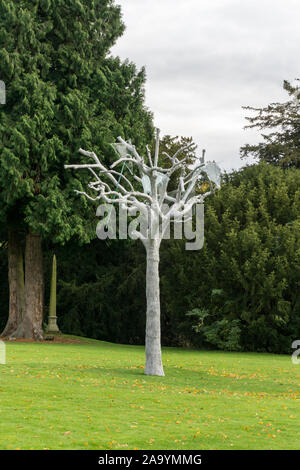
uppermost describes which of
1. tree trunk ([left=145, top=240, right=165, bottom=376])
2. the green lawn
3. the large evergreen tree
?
the large evergreen tree

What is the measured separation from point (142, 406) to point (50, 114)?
17509mm

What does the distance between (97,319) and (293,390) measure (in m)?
24.4

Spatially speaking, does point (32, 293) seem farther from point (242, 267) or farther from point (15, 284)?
point (242, 267)

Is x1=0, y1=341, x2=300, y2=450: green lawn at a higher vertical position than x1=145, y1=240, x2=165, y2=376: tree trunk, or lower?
lower

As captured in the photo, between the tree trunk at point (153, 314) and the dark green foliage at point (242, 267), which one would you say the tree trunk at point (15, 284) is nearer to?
the dark green foliage at point (242, 267)

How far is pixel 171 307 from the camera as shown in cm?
3094

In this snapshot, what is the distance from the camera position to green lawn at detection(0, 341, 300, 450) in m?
9.16

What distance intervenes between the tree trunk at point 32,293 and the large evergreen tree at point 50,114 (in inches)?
1.7

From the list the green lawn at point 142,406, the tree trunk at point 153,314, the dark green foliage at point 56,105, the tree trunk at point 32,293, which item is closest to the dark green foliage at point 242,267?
the tree trunk at point 32,293

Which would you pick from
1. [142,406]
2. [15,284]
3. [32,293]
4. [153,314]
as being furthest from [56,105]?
[142,406]

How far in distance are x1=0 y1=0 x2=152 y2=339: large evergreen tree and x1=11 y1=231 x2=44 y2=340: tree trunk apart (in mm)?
42

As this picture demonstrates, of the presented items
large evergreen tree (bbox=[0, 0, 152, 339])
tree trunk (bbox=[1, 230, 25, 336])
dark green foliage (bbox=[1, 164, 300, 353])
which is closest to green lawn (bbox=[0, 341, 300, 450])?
dark green foliage (bbox=[1, 164, 300, 353])

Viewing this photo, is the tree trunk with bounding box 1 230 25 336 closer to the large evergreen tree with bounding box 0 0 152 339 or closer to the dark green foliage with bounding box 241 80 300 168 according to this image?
the large evergreen tree with bounding box 0 0 152 339
